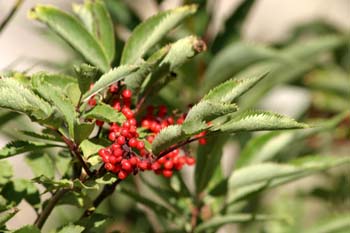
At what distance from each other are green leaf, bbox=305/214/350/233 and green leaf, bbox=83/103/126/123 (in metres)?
0.74

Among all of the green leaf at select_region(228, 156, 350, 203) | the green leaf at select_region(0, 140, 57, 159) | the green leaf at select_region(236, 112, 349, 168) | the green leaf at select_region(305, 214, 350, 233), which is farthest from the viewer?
the green leaf at select_region(305, 214, 350, 233)

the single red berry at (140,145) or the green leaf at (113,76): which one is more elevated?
the green leaf at (113,76)

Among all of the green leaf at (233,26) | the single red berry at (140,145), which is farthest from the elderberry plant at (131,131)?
the green leaf at (233,26)

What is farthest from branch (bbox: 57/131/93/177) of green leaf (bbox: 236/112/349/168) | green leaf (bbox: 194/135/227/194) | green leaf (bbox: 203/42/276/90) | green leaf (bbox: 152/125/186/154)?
green leaf (bbox: 203/42/276/90)

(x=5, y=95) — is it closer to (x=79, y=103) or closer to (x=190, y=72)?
(x=79, y=103)

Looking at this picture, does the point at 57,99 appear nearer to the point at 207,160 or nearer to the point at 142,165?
the point at 142,165

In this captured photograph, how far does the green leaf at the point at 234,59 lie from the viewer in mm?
1536

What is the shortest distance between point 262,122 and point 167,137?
0.13 metres

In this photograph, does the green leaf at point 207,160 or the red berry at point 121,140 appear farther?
the green leaf at point 207,160

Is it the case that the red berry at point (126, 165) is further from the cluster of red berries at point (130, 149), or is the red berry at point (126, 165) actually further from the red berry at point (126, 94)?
the red berry at point (126, 94)

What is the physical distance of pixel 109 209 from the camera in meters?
1.93

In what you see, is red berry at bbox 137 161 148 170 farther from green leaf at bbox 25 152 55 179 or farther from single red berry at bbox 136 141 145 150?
green leaf at bbox 25 152 55 179

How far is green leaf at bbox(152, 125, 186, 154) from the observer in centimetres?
85

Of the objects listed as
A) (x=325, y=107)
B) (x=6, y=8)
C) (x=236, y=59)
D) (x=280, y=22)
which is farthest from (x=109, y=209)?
(x=280, y=22)
